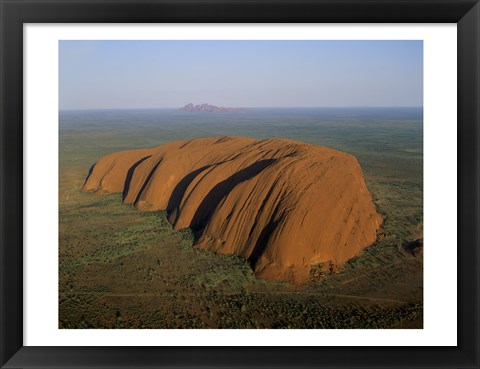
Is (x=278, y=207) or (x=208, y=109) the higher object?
(x=208, y=109)

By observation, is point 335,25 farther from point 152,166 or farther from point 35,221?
point 152,166

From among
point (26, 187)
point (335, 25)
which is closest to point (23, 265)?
point (26, 187)

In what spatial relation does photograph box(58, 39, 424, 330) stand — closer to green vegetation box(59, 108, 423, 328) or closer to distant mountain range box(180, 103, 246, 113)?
green vegetation box(59, 108, 423, 328)

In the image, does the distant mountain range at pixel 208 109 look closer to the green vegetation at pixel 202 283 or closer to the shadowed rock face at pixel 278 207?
the shadowed rock face at pixel 278 207

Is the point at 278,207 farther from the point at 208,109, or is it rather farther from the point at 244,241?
the point at 208,109

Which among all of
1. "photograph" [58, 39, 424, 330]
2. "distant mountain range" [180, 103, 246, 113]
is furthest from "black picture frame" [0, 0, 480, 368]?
"distant mountain range" [180, 103, 246, 113]

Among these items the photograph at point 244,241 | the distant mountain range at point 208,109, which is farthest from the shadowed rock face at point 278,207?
the distant mountain range at point 208,109

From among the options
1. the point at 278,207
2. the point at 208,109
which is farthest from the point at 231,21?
the point at 208,109
